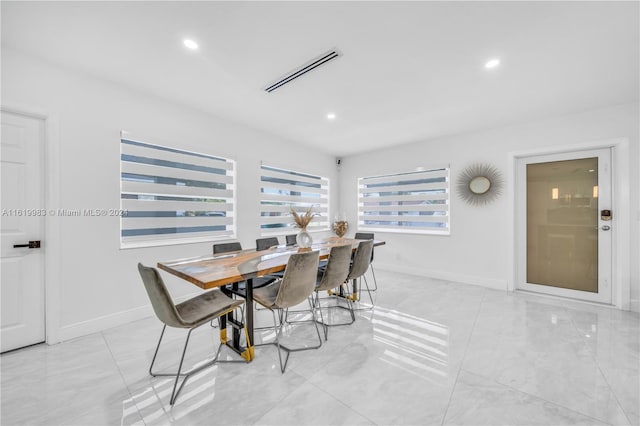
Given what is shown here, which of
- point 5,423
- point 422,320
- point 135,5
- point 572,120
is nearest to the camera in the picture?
point 5,423

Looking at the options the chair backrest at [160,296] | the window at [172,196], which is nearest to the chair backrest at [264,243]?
the window at [172,196]

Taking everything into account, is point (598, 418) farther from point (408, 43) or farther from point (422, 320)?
point (408, 43)

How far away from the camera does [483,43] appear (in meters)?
2.05

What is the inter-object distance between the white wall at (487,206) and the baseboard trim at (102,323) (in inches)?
164

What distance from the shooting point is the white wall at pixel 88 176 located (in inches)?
92.7

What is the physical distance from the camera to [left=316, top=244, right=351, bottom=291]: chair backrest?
96.9 inches

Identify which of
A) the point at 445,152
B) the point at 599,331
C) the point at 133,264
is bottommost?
the point at 599,331


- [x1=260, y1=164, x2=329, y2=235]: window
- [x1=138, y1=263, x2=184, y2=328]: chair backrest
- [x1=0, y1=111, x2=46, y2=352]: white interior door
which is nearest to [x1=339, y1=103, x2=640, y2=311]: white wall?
[x1=260, y1=164, x2=329, y2=235]: window

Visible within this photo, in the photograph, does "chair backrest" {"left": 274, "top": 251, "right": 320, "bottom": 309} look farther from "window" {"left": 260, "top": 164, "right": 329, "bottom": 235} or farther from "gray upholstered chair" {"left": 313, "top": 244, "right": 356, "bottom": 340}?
"window" {"left": 260, "top": 164, "right": 329, "bottom": 235}

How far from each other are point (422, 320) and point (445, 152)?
121 inches

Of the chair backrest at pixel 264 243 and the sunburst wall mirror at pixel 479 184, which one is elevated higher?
the sunburst wall mirror at pixel 479 184

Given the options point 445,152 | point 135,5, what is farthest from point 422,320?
point 135,5

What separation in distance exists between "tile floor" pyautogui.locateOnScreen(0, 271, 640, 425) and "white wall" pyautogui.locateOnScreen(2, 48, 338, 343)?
310 millimetres

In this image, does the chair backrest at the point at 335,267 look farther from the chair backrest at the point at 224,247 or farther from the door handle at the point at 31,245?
the door handle at the point at 31,245
